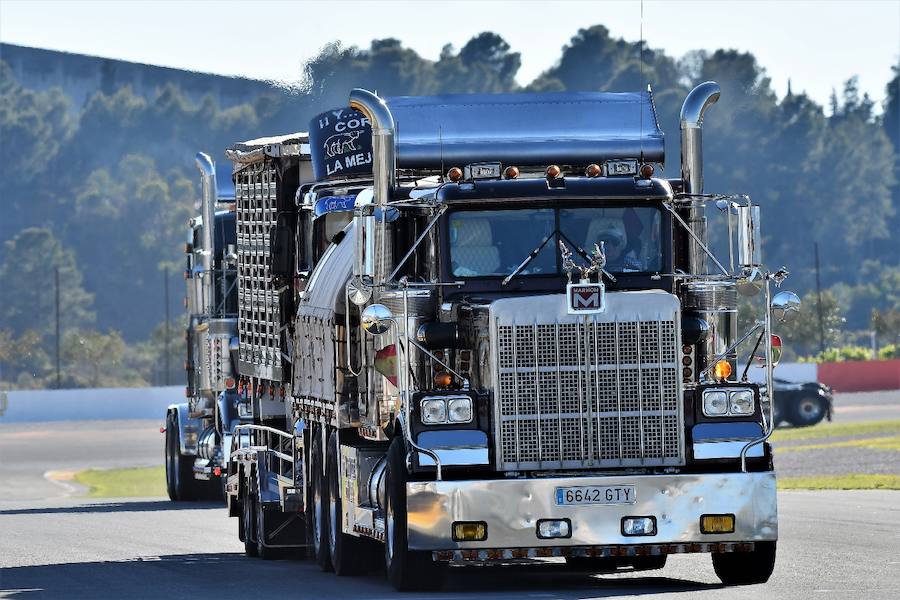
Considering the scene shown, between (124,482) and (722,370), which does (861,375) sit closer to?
(124,482)

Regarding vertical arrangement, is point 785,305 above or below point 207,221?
below

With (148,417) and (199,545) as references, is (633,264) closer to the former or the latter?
(199,545)

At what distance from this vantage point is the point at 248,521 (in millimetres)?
21844

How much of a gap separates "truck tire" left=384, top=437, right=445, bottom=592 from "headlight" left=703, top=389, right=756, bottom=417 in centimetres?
221

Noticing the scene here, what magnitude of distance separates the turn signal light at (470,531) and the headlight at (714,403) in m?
1.86

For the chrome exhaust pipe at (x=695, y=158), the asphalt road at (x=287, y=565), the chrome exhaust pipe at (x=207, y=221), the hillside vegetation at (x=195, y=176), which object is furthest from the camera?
the hillside vegetation at (x=195, y=176)

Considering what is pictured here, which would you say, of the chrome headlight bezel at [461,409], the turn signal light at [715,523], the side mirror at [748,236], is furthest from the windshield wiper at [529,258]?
the turn signal light at [715,523]

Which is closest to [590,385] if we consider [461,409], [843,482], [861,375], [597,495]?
[597,495]

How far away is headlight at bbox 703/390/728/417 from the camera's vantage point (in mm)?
15609

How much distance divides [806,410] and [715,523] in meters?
40.5

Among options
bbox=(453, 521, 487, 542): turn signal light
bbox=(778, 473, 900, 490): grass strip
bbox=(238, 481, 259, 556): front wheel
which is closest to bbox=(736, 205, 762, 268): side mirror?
bbox=(453, 521, 487, 542): turn signal light

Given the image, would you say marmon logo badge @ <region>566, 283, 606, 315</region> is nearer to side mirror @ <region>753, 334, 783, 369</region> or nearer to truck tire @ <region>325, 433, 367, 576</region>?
side mirror @ <region>753, 334, 783, 369</region>

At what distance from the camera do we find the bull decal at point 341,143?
19688mm

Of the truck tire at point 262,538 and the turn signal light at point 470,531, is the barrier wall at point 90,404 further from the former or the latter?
the turn signal light at point 470,531
